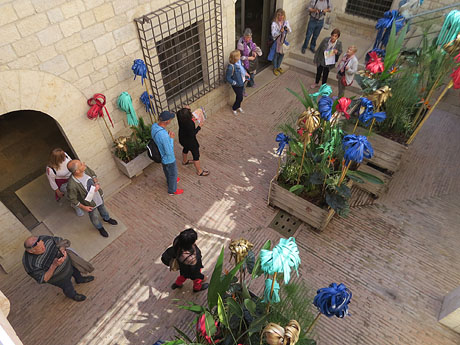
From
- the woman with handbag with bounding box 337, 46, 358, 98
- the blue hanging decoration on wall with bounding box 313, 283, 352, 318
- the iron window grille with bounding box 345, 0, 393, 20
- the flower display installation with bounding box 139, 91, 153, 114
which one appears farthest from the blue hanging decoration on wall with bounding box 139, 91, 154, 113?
the iron window grille with bounding box 345, 0, 393, 20

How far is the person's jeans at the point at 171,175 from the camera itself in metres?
5.00

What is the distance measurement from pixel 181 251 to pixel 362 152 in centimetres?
222

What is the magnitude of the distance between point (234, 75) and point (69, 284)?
449cm

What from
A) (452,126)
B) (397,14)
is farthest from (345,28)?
(452,126)

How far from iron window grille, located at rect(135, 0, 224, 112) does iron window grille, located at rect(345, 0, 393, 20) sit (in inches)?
176

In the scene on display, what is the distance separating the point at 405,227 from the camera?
491 centimetres

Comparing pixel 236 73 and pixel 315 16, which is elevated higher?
pixel 315 16

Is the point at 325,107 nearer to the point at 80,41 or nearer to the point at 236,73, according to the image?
the point at 236,73

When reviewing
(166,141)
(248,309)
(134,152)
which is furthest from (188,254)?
(134,152)

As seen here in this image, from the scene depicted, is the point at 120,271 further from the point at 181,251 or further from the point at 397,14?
the point at 397,14

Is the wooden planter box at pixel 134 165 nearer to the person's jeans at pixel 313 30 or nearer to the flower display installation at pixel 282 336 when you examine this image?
the flower display installation at pixel 282 336

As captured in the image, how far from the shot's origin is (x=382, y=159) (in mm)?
5043

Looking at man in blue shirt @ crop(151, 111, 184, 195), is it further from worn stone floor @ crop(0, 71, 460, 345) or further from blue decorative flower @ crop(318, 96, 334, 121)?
blue decorative flower @ crop(318, 96, 334, 121)

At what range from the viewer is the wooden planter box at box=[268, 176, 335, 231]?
182 inches
